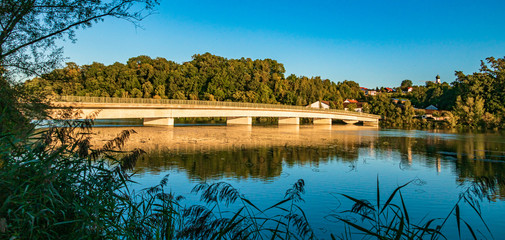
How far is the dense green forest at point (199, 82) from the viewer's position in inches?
3086

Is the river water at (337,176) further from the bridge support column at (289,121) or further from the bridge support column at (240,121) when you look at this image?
the bridge support column at (289,121)

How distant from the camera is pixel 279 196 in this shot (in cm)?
1253

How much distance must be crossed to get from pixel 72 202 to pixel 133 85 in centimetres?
7937

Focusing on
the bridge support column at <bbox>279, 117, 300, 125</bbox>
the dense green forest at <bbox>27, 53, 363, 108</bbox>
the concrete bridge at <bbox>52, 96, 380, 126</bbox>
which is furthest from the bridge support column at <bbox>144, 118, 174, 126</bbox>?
the bridge support column at <bbox>279, 117, 300, 125</bbox>

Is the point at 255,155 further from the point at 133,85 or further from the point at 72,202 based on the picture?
the point at 133,85

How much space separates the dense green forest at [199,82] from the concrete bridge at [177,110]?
1618cm

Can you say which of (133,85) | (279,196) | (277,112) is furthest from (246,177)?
(133,85)

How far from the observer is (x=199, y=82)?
8762 centimetres

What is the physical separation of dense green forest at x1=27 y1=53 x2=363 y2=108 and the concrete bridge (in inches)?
637

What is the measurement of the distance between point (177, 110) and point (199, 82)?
34.7 m

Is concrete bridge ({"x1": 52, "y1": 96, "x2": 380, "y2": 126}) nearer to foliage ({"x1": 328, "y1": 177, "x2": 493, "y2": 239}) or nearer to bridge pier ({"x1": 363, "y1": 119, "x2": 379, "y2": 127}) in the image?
bridge pier ({"x1": 363, "y1": 119, "x2": 379, "y2": 127})

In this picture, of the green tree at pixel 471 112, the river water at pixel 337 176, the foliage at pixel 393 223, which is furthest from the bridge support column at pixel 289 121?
the foliage at pixel 393 223

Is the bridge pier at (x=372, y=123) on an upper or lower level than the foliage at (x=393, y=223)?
upper

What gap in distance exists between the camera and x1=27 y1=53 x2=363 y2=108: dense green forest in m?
78.4
